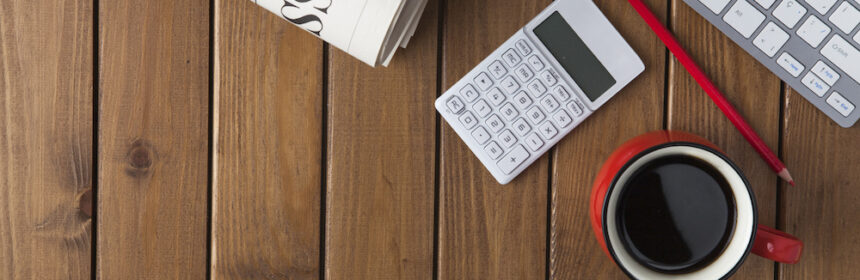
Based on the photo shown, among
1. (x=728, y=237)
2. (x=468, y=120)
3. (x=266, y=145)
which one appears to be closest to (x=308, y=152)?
(x=266, y=145)

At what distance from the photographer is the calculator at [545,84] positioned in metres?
0.50

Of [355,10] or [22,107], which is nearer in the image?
[355,10]

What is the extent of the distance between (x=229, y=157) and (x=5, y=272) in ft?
0.73

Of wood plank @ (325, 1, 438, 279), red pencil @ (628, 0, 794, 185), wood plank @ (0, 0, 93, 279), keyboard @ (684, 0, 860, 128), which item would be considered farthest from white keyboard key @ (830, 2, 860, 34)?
wood plank @ (0, 0, 93, 279)

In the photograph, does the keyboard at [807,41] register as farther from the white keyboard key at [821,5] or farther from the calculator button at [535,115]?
the calculator button at [535,115]

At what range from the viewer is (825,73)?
495 millimetres

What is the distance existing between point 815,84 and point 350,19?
15.1 inches

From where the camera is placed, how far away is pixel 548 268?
0.52 m

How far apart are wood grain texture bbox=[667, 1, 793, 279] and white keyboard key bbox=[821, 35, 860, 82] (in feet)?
0.14

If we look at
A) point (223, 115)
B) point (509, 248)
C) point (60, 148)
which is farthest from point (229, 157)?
point (509, 248)

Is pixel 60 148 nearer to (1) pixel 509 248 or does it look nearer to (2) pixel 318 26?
(2) pixel 318 26

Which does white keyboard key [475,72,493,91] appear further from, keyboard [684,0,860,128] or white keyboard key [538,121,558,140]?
keyboard [684,0,860,128]

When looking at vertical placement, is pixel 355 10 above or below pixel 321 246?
above

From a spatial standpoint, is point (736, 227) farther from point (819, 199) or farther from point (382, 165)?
point (382, 165)
